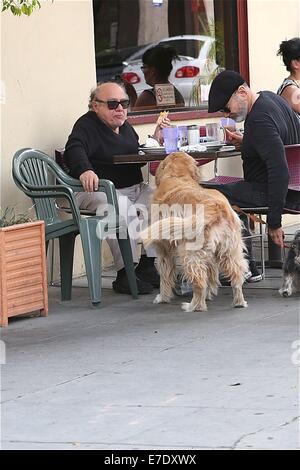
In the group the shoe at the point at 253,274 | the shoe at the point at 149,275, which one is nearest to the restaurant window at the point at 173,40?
the shoe at the point at 149,275

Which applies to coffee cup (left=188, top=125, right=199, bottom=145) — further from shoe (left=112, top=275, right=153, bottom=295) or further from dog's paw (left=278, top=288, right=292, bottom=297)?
dog's paw (left=278, top=288, right=292, bottom=297)

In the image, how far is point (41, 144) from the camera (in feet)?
28.7

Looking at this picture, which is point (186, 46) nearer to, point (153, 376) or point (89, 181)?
point (89, 181)

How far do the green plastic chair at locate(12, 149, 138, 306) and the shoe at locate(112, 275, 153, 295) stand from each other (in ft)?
0.52

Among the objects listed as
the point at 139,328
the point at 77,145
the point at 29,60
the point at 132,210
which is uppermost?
the point at 29,60

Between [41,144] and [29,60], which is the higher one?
[29,60]

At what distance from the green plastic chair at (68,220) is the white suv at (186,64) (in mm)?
2299

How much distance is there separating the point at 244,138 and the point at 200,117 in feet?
9.53

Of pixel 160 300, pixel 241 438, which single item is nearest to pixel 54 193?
pixel 160 300

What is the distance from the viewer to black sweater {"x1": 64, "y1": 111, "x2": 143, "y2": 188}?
26.7 feet

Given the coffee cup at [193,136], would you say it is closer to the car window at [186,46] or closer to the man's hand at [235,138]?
the man's hand at [235,138]

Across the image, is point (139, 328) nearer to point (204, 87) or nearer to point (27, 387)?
point (27, 387)

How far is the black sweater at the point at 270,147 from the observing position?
759 centimetres

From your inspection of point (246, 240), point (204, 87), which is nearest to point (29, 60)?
point (246, 240)
